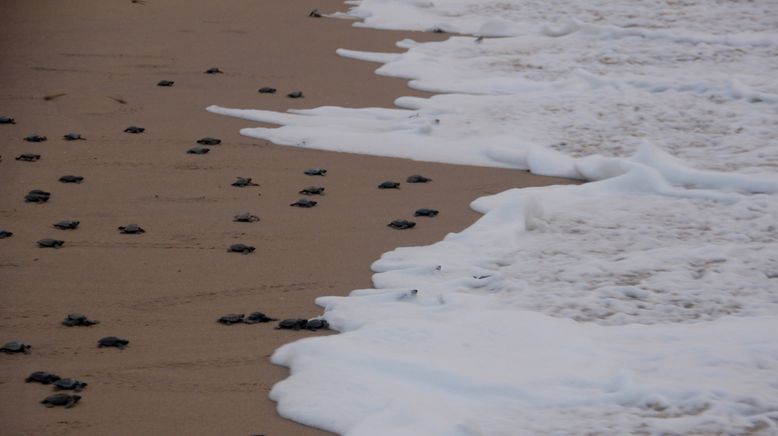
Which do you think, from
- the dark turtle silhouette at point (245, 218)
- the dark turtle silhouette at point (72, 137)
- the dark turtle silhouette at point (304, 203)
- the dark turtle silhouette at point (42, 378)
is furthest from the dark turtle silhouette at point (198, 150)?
the dark turtle silhouette at point (42, 378)

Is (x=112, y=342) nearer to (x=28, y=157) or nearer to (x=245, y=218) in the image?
(x=245, y=218)

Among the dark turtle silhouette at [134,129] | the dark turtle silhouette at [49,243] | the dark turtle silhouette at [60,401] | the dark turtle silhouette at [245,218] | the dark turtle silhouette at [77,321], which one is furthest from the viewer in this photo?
the dark turtle silhouette at [134,129]

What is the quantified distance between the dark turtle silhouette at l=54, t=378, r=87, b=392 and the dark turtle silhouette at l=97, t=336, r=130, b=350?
1.03 feet

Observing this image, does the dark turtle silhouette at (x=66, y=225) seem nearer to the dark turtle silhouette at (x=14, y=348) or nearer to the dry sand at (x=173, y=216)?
the dry sand at (x=173, y=216)

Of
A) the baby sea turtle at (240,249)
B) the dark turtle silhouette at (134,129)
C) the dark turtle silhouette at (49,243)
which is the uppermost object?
the dark turtle silhouette at (134,129)

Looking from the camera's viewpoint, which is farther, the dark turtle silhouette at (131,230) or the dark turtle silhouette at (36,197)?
the dark turtle silhouette at (36,197)

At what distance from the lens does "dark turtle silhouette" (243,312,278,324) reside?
443 centimetres

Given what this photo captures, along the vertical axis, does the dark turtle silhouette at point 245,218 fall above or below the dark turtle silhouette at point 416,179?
below

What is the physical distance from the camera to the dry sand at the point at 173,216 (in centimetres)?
392

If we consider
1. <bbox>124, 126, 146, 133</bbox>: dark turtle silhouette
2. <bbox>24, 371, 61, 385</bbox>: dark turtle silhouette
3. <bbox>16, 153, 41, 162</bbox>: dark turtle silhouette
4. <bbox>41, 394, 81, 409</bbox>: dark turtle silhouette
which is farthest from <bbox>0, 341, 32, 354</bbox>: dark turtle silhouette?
<bbox>124, 126, 146, 133</bbox>: dark turtle silhouette

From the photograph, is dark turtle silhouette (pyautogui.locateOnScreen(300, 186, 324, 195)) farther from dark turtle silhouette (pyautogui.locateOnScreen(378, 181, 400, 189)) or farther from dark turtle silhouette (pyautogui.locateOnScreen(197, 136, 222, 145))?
dark turtle silhouette (pyautogui.locateOnScreen(197, 136, 222, 145))

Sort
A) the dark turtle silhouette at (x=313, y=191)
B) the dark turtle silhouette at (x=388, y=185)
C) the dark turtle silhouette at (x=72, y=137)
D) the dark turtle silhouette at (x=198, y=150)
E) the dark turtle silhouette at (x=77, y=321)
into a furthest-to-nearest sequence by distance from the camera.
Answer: the dark turtle silhouette at (x=72, y=137) → the dark turtle silhouette at (x=198, y=150) → the dark turtle silhouette at (x=388, y=185) → the dark turtle silhouette at (x=313, y=191) → the dark turtle silhouette at (x=77, y=321)

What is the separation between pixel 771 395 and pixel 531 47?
21.2 feet

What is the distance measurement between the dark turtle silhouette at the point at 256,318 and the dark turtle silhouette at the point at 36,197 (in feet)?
5.92
